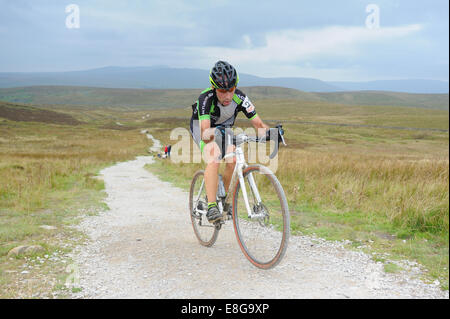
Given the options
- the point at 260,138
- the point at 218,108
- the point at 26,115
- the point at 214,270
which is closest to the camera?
the point at 214,270

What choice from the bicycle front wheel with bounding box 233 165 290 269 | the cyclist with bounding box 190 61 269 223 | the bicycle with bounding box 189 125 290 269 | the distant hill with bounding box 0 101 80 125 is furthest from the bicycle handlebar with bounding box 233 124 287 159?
the distant hill with bounding box 0 101 80 125

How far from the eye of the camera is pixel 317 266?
4172mm

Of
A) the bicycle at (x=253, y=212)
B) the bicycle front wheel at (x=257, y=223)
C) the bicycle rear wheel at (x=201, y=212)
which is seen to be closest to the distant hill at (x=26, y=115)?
the bicycle rear wheel at (x=201, y=212)

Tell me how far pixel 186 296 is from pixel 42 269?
6.99 ft

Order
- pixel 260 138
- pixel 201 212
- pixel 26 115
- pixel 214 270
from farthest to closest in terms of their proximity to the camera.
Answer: pixel 26 115 → pixel 201 212 → pixel 260 138 → pixel 214 270

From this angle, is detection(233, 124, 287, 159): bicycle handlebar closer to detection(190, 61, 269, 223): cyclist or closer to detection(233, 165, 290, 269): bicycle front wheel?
detection(190, 61, 269, 223): cyclist

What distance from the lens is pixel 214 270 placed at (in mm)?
4059

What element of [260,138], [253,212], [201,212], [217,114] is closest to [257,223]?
[253,212]

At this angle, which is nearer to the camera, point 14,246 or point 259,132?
point 259,132

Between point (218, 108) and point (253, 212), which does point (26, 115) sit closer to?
point (218, 108)

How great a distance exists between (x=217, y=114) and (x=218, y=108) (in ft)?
0.32

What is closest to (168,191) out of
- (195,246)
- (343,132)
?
(195,246)

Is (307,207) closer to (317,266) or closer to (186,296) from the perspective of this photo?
(317,266)

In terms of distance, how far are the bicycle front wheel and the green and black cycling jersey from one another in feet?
3.23
